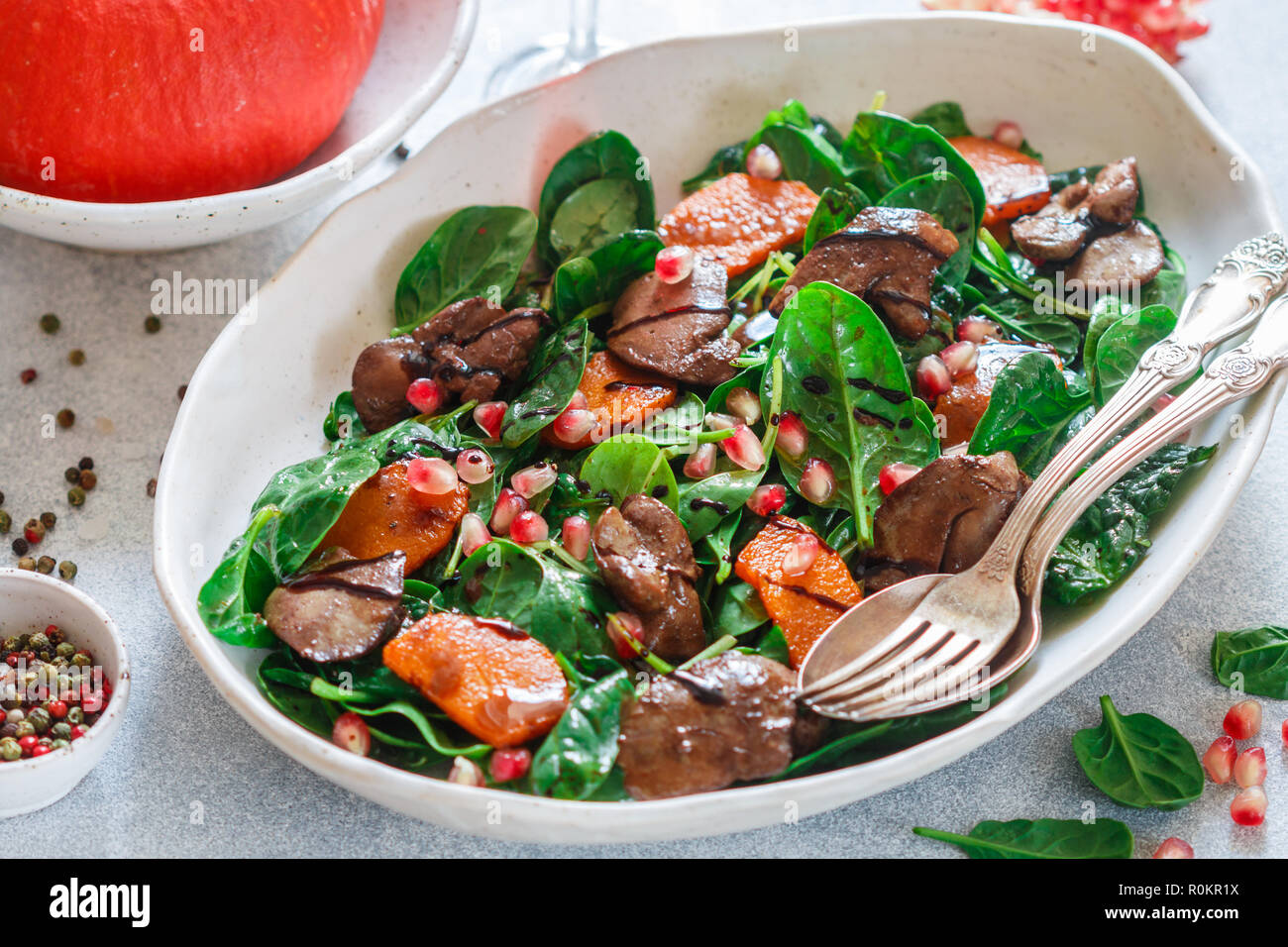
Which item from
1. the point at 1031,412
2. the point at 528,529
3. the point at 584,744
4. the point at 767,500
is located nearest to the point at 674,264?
the point at 767,500

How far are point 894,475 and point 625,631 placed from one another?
601 millimetres

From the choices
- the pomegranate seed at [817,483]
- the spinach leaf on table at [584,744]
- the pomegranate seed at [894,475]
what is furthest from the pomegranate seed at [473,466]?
the pomegranate seed at [894,475]

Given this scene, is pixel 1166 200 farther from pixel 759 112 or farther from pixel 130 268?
pixel 130 268

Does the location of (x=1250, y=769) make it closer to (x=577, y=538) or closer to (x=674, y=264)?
(x=577, y=538)

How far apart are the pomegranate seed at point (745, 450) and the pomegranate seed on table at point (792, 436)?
0.06 metres

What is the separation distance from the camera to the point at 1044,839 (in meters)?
2.00

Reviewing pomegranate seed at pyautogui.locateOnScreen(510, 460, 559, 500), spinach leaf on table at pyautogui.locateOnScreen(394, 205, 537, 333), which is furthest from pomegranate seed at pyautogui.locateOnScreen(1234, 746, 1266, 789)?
spinach leaf on table at pyautogui.locateOnScreen(394, 205, 537, 333)

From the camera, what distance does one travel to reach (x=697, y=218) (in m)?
2.52

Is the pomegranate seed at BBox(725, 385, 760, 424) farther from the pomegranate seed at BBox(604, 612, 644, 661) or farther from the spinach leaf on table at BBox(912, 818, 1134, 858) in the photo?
the spinach leaf on table at BBox(912, 818, 1134, 858)

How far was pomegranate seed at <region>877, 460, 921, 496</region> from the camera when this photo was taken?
2.15 metres

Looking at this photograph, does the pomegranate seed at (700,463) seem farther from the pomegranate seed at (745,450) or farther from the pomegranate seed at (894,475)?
the pomegranate seed at (894,475)

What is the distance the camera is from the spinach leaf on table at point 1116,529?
6.73 ft

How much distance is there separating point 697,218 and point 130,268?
54.6 inches

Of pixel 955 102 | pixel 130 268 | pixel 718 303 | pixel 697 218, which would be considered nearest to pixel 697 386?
pixel 718 303
